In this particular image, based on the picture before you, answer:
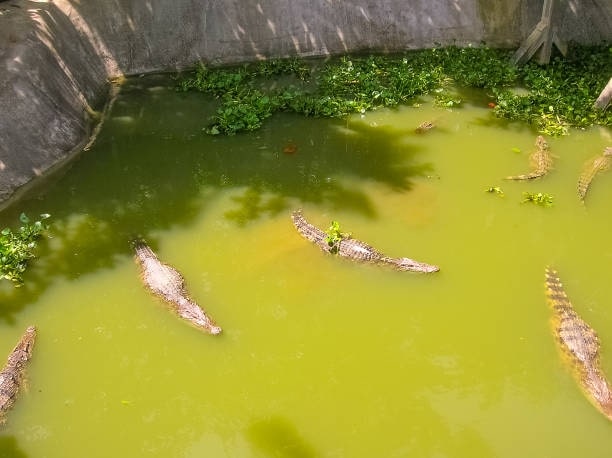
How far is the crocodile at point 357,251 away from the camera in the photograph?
634 centimetres

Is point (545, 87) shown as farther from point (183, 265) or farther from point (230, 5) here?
point (183, 265)

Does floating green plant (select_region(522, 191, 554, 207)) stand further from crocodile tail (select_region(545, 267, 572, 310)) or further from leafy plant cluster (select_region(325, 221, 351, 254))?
leafy plant cluster (select_region(325, 221, 351, 254))

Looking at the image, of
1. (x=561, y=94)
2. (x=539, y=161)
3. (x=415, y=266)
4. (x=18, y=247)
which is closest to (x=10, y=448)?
(x=18, y=247)

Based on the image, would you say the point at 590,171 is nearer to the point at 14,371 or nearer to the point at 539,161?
the point at 539,161

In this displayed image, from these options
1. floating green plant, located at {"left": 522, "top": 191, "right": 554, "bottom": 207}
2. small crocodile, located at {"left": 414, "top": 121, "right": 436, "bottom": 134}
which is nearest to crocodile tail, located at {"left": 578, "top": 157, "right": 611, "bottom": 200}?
floating green plant, located at {"left": 522, "top": 191, "right": 554, "bottom": 207}

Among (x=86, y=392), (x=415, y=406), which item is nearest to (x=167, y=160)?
(x=86, y=392)

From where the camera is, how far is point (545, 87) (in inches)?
372

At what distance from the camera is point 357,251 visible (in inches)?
254

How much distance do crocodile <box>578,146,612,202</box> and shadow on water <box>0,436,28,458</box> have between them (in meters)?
6.91

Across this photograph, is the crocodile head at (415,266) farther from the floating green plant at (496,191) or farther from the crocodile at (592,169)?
the crocodile at (592,169)

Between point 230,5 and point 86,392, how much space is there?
7719 mm

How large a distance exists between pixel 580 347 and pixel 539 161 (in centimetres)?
329

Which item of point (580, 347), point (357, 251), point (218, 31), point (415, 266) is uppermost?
point (218, 31)

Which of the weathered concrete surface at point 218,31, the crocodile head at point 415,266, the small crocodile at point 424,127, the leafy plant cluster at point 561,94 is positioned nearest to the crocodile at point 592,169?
the leafy plant cluster at point 561,94
